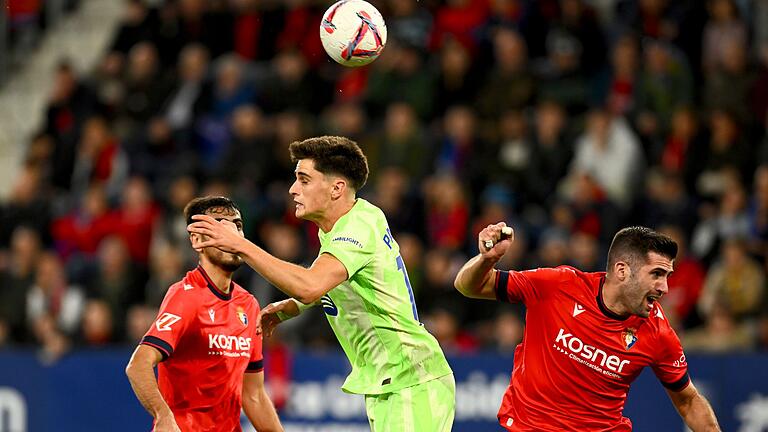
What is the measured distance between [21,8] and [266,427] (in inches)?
531

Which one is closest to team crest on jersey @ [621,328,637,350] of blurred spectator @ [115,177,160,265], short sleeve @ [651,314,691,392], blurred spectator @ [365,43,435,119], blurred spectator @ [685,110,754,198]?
short sleeve @ [651,314,691,392]

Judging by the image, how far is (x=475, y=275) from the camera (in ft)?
24.9

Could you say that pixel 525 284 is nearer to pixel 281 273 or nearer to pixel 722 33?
pixel 281 273

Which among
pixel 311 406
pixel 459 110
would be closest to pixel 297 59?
pixel 459 110

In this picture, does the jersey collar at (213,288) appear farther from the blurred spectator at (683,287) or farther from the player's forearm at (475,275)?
the blurred spectator at (683,287)

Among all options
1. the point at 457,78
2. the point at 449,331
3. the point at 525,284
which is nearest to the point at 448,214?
the point at 449,331

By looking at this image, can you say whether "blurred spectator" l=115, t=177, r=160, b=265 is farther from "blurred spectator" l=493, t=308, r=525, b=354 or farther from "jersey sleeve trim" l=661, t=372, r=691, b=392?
"jersey sleeve trim" l=661, t=372, r=691, b=392

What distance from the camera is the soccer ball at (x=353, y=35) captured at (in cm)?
843

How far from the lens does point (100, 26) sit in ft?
66.8

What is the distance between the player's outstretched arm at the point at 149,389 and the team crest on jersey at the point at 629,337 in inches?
104

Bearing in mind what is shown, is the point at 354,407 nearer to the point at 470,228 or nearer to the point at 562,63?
the point at 470,228

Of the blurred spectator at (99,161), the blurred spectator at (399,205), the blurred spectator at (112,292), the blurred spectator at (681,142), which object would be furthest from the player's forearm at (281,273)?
the blurred spectator at (99,161)

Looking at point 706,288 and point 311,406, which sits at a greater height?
point 706,288

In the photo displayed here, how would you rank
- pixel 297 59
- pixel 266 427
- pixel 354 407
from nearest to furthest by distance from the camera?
pixel 266 427
pixel 354 407
pixel 297 59
